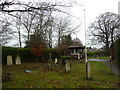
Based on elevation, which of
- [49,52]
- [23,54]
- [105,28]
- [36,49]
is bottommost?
[23,54]

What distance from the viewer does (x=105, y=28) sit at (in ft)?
96.5

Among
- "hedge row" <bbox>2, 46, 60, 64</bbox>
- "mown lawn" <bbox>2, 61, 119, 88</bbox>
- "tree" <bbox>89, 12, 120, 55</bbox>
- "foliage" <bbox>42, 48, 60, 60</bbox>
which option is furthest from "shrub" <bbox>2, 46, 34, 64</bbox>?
"tree" <bbox>89, 12, 120, 55</bbox>

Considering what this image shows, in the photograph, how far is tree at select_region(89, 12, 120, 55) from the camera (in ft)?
89.9

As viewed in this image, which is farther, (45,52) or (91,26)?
(91,26)

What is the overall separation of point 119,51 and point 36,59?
1341 centimetres

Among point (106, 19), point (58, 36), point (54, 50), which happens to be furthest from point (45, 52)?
point (106, 19)

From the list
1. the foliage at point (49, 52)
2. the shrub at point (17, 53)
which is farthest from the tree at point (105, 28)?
the shrub at point (17, 53)

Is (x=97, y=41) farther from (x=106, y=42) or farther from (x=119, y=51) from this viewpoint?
(x=119, y=51)

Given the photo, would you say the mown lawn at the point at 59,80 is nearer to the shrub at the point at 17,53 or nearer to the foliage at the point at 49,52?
the shrub at the point at 17,53

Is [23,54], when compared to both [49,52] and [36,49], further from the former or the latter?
[49,52]

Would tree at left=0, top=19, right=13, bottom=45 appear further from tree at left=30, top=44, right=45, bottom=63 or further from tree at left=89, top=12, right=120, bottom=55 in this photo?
tree at left=89, top=12, right=120, bottom=55

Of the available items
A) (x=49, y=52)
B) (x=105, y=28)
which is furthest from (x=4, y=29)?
(x=105, y=28)

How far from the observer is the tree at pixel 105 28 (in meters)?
27.4

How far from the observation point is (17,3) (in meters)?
5.44
